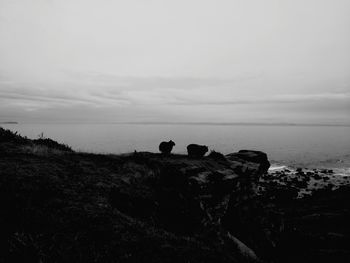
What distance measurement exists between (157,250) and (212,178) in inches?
482

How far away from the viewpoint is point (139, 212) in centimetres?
1328

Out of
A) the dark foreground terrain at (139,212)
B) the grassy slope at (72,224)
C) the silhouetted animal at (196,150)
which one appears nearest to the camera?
the grassy slope at (72,224)

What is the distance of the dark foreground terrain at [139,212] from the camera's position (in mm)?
8761

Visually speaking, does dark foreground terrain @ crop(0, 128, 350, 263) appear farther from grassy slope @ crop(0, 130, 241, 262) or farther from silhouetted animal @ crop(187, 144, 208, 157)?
silhouetted animal @ crop(187, 144, 208, 157)

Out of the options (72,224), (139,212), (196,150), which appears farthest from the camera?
(196,150)

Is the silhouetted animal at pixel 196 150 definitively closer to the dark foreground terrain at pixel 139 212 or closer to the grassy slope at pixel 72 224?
the dark foreground terrain at pixel 139 212

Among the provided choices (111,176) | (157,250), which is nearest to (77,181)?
(111,176)

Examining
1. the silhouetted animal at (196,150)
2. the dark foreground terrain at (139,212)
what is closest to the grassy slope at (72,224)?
the dark foreground terrain at (139,212)

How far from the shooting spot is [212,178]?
21.2 m

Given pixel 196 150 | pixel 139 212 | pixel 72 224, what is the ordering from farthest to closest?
1. pixel 196 150
2. pixel 139 212
3. pixel 72 224

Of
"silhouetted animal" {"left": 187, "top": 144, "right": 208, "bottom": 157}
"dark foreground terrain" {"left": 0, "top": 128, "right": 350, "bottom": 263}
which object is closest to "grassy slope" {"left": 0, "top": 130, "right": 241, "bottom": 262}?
"dark foreground terrain" {"left": 0, "top": 128, "right": 350, "bottom": 263}

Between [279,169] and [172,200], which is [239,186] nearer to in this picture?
[172,200]

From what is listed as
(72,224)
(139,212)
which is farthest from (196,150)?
(72,224)

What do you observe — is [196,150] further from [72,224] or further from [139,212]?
[72,224]
